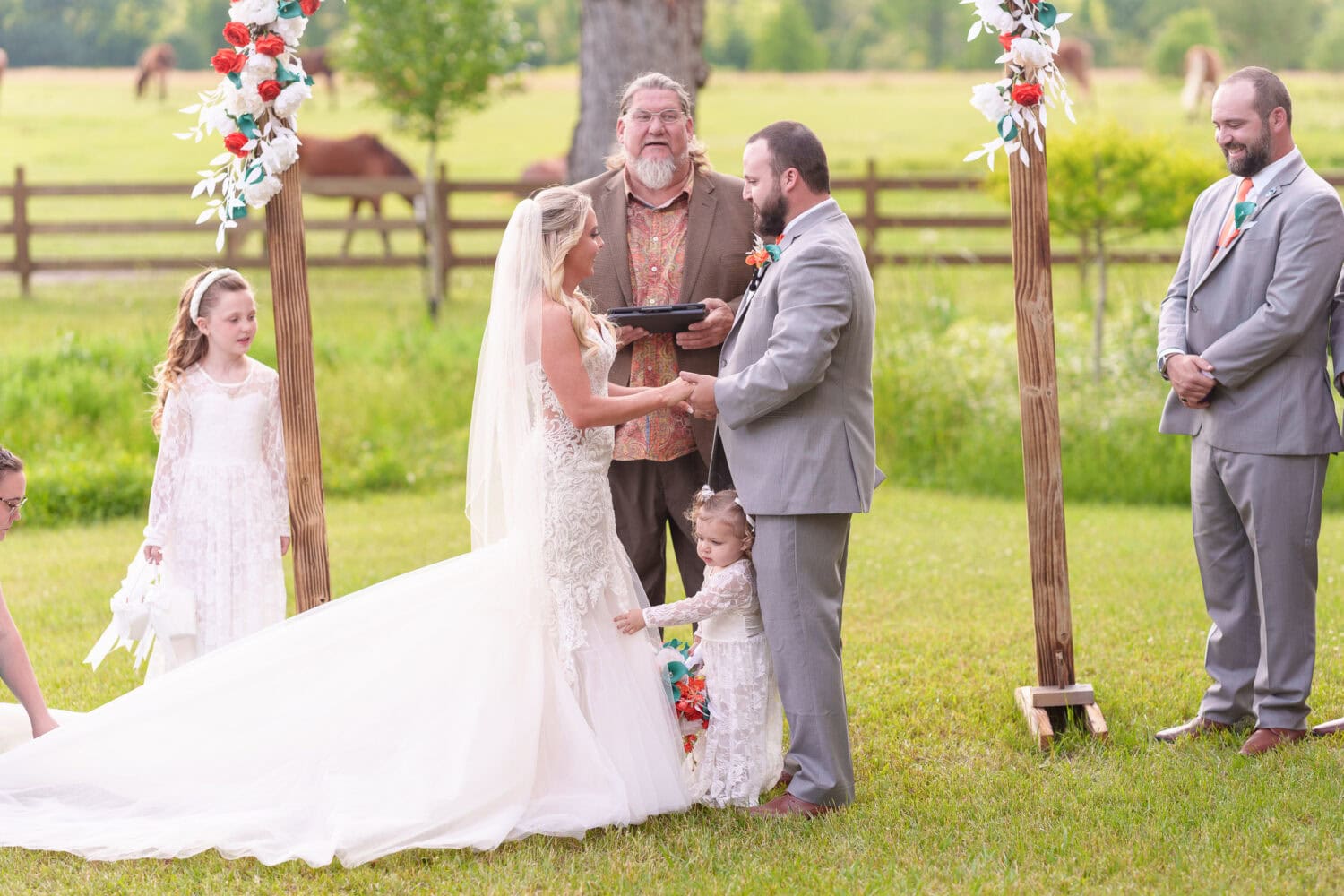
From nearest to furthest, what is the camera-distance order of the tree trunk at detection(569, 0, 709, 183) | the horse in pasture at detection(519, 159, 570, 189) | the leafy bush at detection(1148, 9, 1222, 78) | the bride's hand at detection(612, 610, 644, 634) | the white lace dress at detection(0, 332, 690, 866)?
the white lace dress at detection(0, 332, 690, 866) → the bride's hand at detection(612, 610, 644, 634) → the tree trunk at detection(569, 0, 709, 183) → the horse in pasture at detection(519, 159, 570, 189) → the leafy bush at detection(1148, 9, 1222, 78)

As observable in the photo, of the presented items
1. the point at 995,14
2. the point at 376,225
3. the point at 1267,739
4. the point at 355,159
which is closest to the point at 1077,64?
the point at 355,159

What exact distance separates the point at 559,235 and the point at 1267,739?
2.88m

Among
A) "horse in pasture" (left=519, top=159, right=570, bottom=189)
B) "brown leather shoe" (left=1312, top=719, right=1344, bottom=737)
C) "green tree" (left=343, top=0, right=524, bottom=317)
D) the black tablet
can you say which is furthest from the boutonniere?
"horse in pasture" (left=519, top=159, right=570, bottom=189)

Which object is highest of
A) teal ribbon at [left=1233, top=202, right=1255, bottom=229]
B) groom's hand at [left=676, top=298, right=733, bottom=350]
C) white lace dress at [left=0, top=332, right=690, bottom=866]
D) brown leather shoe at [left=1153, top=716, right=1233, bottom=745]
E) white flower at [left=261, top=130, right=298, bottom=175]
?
white flower at [left=261, top=130, right=298, bottom=175]

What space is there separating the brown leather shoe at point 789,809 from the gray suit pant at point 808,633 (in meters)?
0.02

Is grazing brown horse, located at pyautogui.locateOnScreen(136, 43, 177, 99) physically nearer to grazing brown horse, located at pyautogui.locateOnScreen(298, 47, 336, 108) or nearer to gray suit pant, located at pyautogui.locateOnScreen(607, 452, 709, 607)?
grazing brown horse, located at pyautogui.locateOnScreen(298, 47, 336, 108)

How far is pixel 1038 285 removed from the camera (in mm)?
4695

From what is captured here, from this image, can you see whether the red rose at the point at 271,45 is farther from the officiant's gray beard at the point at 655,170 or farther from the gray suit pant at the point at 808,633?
the gray suit pant at the point at 808,633

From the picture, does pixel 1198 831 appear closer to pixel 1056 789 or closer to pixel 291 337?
pixel 1056 789

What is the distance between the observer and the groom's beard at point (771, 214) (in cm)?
418

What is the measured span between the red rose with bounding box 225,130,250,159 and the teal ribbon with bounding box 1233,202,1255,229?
3286mm

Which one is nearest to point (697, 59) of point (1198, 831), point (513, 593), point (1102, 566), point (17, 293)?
point (1102, 566)

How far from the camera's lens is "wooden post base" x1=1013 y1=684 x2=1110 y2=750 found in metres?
4.82

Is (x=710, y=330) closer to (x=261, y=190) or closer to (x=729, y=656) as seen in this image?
(x=729, y=656)
